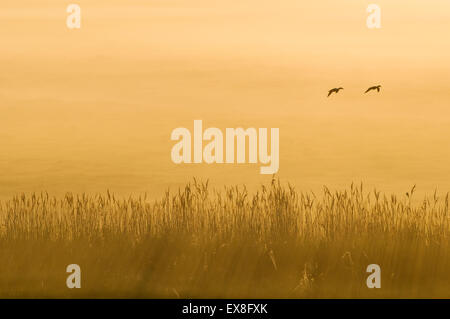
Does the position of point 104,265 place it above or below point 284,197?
below

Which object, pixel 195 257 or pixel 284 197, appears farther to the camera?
pixel 284 197

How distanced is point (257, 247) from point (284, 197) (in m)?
1.11

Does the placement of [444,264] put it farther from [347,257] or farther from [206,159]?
[206,159]

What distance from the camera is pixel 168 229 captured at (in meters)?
10.9

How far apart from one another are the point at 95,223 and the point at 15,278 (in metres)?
1.68

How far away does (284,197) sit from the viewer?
11.1 meters

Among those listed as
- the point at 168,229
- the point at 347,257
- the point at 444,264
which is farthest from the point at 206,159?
the point at 444,264

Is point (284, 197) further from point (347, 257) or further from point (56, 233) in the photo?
point (56, 233)

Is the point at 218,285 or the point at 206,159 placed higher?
the point at 206,159
